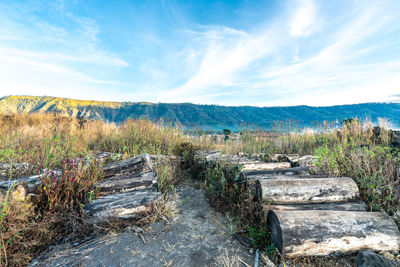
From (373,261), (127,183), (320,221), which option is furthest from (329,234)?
(127,183)

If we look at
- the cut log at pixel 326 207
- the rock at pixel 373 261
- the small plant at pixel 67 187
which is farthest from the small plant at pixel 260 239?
the small plant at pixel 67 187

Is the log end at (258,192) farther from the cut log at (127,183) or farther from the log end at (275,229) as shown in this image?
the cut log at (127,183)

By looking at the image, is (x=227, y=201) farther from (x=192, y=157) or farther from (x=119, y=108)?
(x=119, y=108)

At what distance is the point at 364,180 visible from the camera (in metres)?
3.39

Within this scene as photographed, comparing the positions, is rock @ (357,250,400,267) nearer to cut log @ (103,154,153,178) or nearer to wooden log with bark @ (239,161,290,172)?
wooden log with bark @ (239,161,290,172)

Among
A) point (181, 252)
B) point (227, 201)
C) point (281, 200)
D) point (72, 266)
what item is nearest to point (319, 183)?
point (281, 200)

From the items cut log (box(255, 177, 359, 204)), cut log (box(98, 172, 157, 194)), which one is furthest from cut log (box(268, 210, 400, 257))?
cut log (box(98, 172, 157, 194))

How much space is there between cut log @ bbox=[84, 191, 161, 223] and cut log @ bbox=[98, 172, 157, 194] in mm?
280

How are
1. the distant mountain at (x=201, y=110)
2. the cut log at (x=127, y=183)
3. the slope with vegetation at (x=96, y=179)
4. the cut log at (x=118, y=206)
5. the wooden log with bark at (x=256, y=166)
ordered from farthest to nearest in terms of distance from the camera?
the distant mountain at (x=201, y=110), the wooden log with bark at (x=256, y=166), the cut log at (x=127, y=183), the cut log at (x=118, y=206), the slope with vegetation at (x=96, y=179)

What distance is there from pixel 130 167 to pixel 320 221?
3815mm

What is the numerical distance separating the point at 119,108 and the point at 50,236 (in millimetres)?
94340

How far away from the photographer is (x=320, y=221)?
7.70 ft

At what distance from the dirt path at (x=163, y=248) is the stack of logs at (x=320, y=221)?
0.63m

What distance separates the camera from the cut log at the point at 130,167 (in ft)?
13.7
